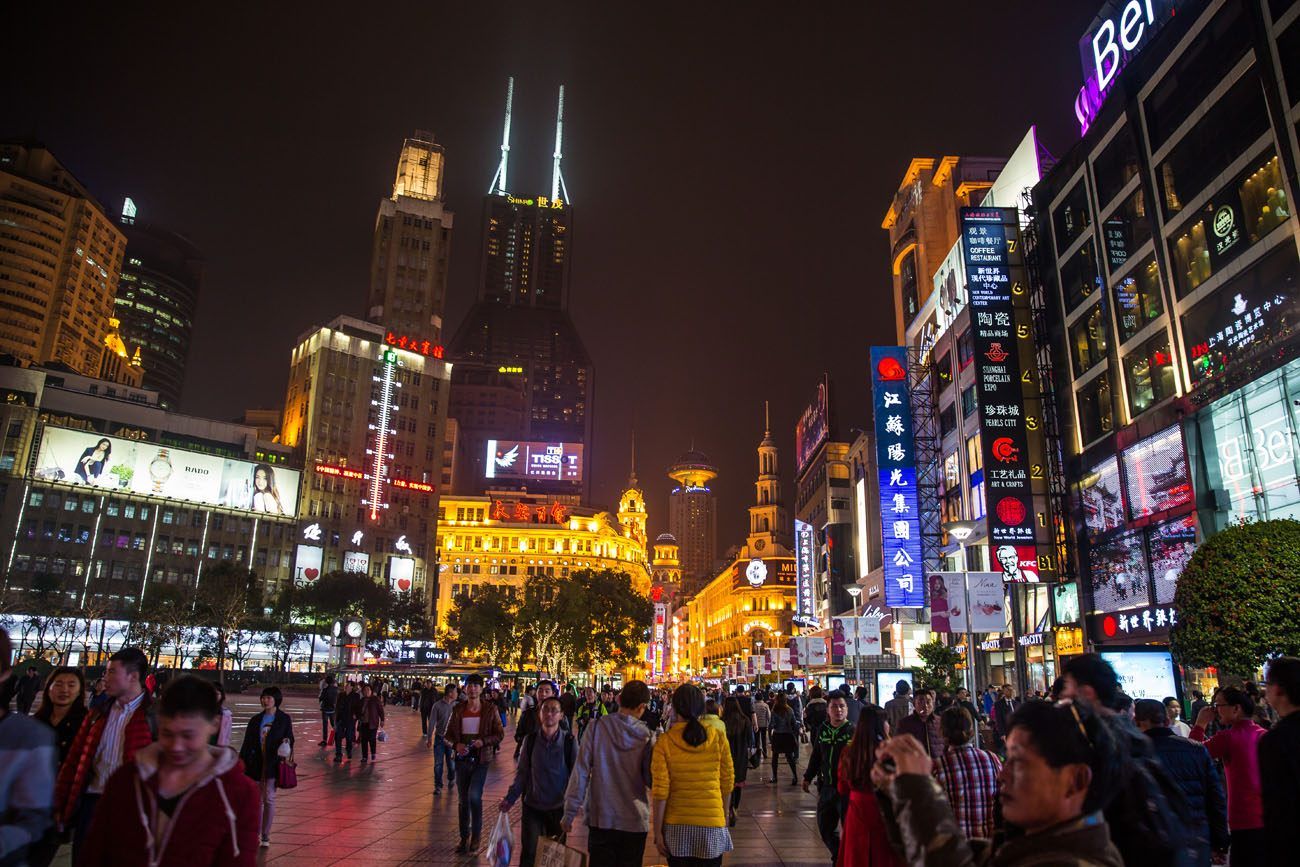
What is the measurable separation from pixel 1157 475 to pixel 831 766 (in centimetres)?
2457

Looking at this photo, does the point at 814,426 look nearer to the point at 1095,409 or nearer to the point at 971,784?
the point at 1095,409

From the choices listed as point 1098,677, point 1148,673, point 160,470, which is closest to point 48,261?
point 160,470

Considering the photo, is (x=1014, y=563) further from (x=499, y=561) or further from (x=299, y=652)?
(x=499, y=561)

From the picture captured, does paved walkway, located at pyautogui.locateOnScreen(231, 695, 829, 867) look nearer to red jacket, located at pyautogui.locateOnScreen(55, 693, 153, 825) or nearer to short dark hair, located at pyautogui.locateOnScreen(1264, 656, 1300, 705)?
red jacket, located at pyautogui.locateOnScreen(55, 693, 153, 825)

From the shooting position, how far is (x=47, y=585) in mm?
66750

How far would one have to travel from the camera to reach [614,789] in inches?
232

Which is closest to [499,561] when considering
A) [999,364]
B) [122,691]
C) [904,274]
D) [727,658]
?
[727,658]

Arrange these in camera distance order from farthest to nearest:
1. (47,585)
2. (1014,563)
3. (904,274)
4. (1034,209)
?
(47,585)
(904,274)
(1034,209)
(1014,563)

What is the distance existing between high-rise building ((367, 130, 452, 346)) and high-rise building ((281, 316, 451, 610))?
28.4 feet

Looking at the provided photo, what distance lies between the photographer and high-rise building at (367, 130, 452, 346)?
120m

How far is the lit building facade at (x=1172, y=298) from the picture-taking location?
2248cm

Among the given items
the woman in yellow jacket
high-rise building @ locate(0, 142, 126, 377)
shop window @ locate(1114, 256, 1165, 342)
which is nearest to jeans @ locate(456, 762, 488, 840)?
the woman in yellow jacket

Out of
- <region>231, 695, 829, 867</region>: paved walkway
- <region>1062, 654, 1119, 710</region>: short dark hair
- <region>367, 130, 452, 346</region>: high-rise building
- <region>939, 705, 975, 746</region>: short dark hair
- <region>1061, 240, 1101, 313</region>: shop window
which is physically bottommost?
<region>231, 695, 829, 867</region>: paved walkway

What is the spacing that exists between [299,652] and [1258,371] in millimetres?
81147
